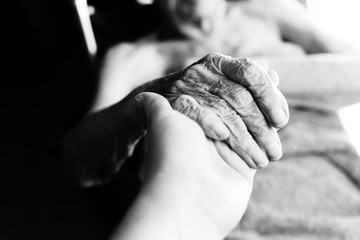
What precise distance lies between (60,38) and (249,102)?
5.69 ft

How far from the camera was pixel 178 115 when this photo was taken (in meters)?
0.61

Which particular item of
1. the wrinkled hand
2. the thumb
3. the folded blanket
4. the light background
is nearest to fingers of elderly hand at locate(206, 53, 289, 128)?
the wrinkled hand

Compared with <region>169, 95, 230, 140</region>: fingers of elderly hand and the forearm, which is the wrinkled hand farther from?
the forearm

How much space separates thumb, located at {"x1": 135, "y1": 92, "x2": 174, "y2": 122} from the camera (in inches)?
24.3

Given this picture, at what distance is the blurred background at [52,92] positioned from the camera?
4.16 feet

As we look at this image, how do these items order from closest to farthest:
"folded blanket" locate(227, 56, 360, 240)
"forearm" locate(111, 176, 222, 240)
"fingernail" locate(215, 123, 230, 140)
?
"forearm" locate(111, 176, 222, 240), "fingernail" locate(215, 123, 230, 140), "folded blanket" locate(227, 56, 360, 240)

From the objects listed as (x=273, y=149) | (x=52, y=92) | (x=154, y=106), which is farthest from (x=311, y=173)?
(x=52, y=92)

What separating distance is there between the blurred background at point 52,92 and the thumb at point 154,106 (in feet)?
1.80

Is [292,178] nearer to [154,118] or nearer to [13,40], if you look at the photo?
[154,118]

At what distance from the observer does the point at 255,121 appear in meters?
0.63

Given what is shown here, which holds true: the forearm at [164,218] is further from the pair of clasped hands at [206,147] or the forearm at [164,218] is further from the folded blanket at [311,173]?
the folded blanket at [311,173]

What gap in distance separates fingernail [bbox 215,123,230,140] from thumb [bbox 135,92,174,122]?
0.24 feet

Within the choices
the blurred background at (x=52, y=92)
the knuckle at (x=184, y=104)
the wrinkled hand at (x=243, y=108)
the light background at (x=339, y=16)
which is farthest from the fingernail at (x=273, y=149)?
the light background at (x=339, y=16)

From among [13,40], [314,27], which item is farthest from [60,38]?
[314,27]
